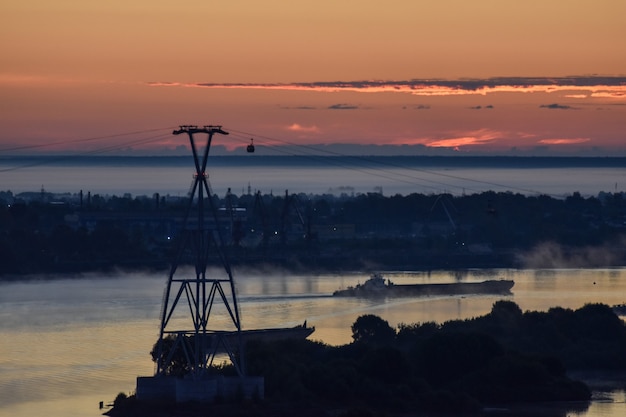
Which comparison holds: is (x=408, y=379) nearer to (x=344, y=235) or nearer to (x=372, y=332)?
(x=372, y=332)

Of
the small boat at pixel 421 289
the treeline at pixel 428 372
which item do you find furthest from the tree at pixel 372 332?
the small boat at pixel 421 289

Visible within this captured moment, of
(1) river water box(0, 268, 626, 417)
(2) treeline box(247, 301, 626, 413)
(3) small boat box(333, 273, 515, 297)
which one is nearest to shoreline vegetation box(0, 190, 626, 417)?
(2) treeline box(247, 301, 626, 413)

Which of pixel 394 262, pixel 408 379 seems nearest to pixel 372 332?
pixel 408 379

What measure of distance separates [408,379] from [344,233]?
52.6 meters

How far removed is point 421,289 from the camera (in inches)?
1876

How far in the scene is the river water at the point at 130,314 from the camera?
24562 millimetres

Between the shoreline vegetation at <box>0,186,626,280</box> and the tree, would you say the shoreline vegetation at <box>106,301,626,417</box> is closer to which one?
the tree

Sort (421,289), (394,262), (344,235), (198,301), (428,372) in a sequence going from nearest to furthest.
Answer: (198,301) → (428,372) → (421,289) → (394,262) → (344,235)

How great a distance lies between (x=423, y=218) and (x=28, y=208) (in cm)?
2001

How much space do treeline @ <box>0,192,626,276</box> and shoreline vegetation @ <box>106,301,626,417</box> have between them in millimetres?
29576

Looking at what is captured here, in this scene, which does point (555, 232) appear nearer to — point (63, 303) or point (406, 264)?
point (406, 264)

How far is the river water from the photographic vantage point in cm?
2456

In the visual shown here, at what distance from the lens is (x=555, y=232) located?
75625 millimetres

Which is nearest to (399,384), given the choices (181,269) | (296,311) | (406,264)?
(296,311)
